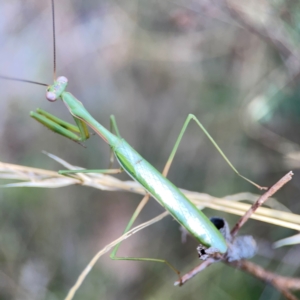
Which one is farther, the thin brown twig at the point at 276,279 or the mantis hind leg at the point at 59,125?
the mantis hind leg at the point at 59,125

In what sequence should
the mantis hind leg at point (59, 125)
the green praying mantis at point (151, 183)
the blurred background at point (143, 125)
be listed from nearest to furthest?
the green praying mantis at point (151, 183) → the mantis hind leg at point (59, 125) → the blurred background at point (143, 125)

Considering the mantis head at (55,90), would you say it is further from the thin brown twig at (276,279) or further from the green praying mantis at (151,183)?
the thin brown twig at (276,279)

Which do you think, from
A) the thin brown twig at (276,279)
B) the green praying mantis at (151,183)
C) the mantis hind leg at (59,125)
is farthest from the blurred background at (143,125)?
the mantis hind leg at (59,125)

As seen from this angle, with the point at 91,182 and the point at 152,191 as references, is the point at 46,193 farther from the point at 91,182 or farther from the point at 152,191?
the point at 152,191

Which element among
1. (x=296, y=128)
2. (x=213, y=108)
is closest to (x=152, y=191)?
(x=296, y=128)

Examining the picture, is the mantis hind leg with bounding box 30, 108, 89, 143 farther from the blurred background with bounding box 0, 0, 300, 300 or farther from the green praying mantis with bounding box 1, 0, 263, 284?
the blurred background with bounding box 0, 0, 300, 300

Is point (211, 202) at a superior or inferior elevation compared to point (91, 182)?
inferior
